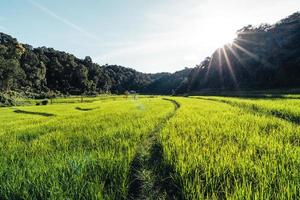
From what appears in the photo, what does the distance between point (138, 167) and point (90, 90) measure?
98.7m

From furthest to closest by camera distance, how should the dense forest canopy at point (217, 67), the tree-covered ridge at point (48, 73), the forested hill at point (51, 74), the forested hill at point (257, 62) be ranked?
the forested hill at point (51, 74), the tree-covered ridge at point (48, 73), the dense forest canopy at point (217, 67), the forested hill at point (257, 62)

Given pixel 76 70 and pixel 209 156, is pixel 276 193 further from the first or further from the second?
pixel 76 70

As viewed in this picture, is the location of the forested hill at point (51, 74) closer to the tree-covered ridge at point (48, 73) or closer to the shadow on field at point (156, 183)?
the tree-covered ridge at point (48, 73)

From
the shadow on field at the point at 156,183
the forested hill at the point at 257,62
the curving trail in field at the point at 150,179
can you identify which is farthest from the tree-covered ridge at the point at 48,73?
the shadow on field at the point at 156,183

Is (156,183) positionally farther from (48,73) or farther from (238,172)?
(48,73)

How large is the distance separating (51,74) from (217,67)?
169 ft

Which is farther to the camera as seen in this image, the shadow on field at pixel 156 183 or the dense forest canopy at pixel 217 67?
the dense forest canopy at pixel 217 67

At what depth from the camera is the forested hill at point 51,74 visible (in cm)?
6706

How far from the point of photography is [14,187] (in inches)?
150

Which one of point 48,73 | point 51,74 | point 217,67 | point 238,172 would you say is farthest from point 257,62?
point 238,172

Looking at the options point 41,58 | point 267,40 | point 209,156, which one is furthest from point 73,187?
point 41,58

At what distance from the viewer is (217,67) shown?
3317 inches

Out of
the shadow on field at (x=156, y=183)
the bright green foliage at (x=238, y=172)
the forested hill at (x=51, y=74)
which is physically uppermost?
the forested hill at (x=51, y=74)

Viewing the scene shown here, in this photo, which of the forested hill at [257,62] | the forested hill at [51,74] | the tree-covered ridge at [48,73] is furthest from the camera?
the forested hill at [51,74]
